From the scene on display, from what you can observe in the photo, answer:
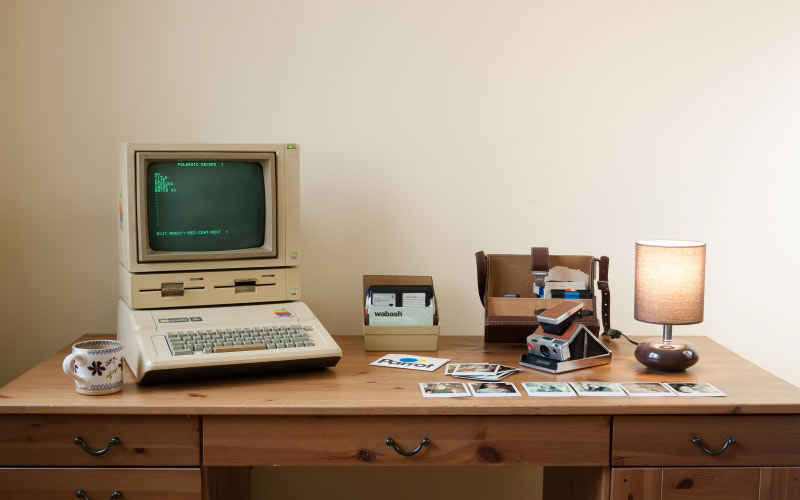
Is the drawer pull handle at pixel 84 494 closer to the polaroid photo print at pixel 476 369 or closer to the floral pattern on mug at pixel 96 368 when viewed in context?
the floral pattern on mug at pixel 96 368

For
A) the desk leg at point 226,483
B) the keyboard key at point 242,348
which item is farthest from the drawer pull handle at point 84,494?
the keyboard key at point 242,348

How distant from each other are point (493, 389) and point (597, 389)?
0.78 feet

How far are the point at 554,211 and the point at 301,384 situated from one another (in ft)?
3.34

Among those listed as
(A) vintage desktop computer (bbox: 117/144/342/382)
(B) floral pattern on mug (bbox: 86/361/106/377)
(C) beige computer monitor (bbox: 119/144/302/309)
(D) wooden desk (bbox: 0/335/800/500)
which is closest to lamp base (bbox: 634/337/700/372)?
(D) wooden desk (bbox: 0/335/800/500)

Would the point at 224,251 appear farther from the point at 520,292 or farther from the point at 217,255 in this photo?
the point at 520,292

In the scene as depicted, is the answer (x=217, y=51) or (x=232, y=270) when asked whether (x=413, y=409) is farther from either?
(x=217, y=51)

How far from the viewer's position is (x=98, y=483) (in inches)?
64.6

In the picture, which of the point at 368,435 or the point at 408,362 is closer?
the point at 368,435

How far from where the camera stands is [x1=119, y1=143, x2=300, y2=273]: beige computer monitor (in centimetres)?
190

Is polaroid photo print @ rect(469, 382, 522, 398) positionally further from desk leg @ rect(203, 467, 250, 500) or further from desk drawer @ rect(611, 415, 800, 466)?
desk leg @ rect(203, 467, 250, 500)

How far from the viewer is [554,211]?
238cm

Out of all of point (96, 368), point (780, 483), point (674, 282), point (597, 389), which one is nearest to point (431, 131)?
point (674, 282)

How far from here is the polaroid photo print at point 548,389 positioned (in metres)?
1.71

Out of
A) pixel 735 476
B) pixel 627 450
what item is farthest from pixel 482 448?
pixel 735 476
